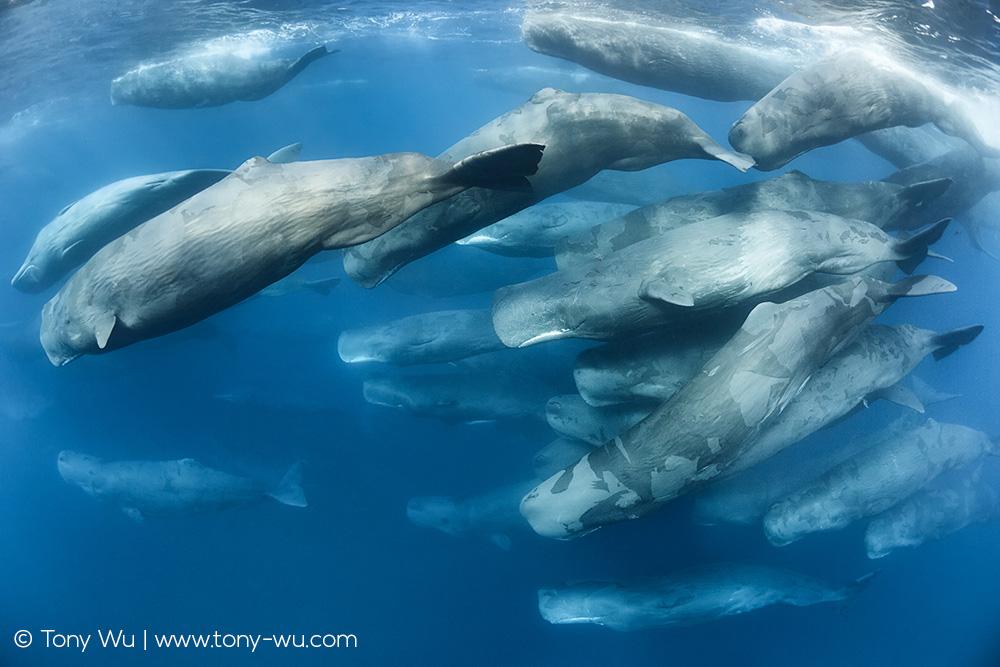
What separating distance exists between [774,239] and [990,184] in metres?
7.85

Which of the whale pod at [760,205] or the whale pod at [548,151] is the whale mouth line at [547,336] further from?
the whale pod at [548,151]

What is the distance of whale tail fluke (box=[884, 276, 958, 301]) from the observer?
20.1 ft

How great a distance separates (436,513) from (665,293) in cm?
534

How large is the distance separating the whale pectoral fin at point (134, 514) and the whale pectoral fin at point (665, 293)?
9398mm

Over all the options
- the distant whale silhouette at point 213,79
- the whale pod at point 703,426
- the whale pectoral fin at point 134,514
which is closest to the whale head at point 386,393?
the whale pod at point 703,426

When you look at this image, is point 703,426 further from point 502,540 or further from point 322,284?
point 322,284

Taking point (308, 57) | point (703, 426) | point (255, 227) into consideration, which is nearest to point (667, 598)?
point (703, 426)

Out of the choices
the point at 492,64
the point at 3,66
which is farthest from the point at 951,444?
the point at 3,66

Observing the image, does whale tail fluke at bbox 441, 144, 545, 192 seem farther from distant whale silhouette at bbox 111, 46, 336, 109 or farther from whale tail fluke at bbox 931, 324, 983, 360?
distant whale silhouette at bbox 111, 46, 336, 109

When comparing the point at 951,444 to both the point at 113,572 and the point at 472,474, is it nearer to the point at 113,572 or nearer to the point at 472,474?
the point at 472,474

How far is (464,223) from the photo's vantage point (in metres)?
6.17

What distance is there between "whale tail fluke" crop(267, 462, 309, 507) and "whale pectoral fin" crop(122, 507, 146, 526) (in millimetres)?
2518

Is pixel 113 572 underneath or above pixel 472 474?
underneath

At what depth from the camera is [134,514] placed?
9.93 m
